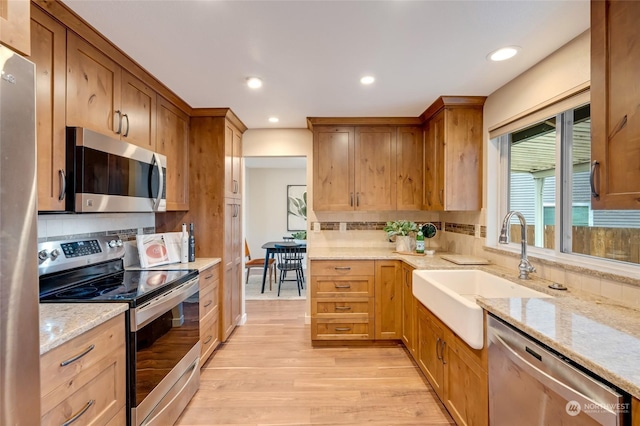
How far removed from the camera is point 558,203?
78.0 inches

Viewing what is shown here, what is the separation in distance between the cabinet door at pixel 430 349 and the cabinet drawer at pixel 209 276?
1814 mm

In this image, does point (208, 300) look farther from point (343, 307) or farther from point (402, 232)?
point (402, 232)

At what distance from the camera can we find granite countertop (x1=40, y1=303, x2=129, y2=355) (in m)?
1.09

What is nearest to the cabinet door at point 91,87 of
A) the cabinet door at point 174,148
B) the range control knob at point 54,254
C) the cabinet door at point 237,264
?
the cabinet door at point 174,148

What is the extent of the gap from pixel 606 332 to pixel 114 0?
2520 millimetres

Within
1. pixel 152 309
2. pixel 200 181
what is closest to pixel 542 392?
pixel 152 309

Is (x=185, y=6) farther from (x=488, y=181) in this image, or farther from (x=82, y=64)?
(x=488, y=181)

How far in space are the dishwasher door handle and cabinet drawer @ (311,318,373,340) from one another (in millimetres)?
1647

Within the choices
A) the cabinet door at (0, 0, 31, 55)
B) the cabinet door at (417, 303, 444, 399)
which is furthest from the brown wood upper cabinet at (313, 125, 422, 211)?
the cabinet door at (0, 0, 31, 55)

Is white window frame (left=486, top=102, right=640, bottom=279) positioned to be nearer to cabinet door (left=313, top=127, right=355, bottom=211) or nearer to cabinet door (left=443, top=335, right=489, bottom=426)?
cabinet door (left=443, top=335, right=489, bottom=426)

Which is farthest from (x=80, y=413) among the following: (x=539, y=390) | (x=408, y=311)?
(x=408, y=311)

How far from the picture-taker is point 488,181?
2680 mm

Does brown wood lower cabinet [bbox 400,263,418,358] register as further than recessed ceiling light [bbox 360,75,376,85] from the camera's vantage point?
Yes

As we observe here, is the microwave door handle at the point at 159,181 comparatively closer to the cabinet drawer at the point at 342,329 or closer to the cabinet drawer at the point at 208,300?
the cabinet drawer at the point at 208,300
